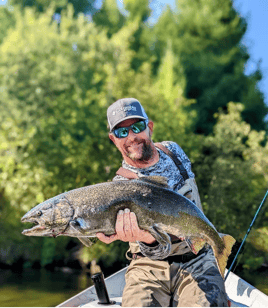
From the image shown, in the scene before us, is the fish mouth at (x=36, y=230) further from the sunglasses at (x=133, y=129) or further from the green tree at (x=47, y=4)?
the green tree at (x=47, y=4)

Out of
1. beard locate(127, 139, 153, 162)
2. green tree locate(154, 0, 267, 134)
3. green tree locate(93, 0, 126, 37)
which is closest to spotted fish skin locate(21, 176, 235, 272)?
beard locate(127, 139, 153, 162)

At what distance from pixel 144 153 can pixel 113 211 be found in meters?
0.69

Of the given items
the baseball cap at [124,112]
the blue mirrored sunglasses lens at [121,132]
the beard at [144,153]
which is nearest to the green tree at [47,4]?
the baseball cap at [124,112]

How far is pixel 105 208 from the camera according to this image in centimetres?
298

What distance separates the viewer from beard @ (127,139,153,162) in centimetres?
346

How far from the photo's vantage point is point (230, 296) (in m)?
4.84

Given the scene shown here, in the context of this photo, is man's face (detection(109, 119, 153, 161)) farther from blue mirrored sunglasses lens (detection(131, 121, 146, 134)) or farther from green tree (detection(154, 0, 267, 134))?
green tree (detection(154, 0, 267, 134))

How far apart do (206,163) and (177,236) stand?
8.73 m

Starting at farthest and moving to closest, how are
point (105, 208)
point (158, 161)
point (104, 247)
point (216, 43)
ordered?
point (216, 43) < point (104, 247) < point (158, 161) < point (105, 208)

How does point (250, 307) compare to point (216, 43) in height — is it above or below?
below

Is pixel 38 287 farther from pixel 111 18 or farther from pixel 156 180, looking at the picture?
pixel 111 18

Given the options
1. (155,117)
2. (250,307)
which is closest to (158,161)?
(250,307)

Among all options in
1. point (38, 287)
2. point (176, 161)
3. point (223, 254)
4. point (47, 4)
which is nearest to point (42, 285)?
point (38, 287)

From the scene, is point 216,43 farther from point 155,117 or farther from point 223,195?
point 223,195
